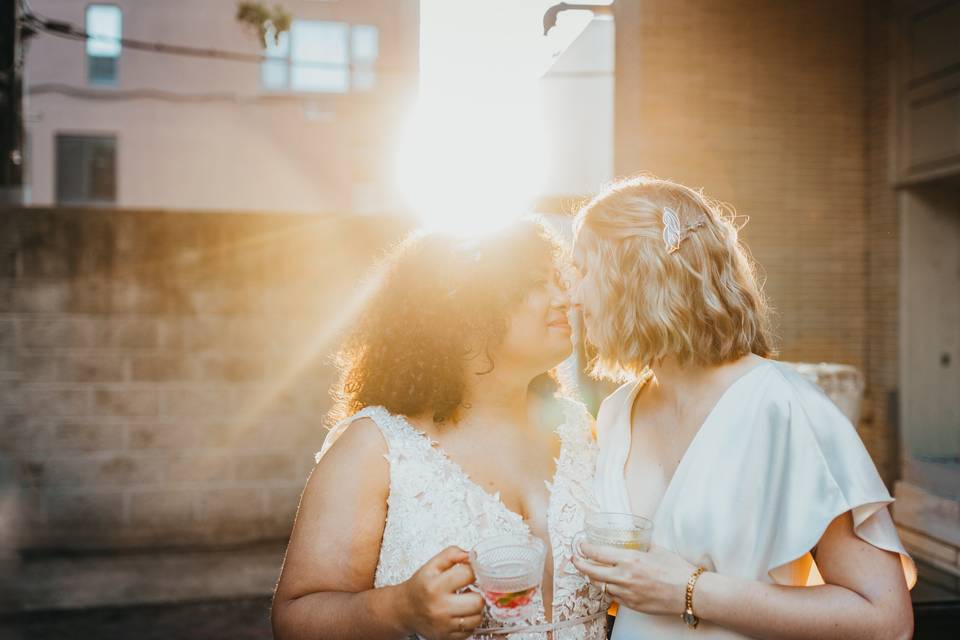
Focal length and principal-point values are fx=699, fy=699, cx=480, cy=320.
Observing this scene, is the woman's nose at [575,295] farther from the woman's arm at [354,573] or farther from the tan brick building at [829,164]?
the tan brick building at [829,164]

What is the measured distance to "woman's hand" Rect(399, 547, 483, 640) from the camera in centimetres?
136

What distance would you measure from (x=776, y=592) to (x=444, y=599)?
74 centimetres

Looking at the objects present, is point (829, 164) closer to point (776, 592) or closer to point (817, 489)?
point (817, 489)

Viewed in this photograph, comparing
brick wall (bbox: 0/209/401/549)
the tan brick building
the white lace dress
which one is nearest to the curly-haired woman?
the white lace dress

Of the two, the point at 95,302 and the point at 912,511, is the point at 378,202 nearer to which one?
the point at 95,302

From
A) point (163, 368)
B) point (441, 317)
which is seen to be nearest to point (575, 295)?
point (441, 317)

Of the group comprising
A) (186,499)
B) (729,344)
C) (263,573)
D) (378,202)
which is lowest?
(263,573)

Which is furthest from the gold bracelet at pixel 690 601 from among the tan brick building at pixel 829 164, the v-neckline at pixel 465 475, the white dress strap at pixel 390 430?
the tan brick building at pixel 829 164

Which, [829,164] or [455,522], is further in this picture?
[829,164]

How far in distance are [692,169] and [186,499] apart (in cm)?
490

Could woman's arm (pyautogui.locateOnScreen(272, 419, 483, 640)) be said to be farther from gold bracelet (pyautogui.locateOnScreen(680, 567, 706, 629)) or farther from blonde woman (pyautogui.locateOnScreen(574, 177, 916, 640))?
gold bracelet (pyautogui.locateOnScreen(680, 567, 706, 629))

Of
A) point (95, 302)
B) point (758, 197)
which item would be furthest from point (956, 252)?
point (95, 302)

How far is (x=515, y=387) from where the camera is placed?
1982 mm

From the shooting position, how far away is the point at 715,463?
65.7 inches
